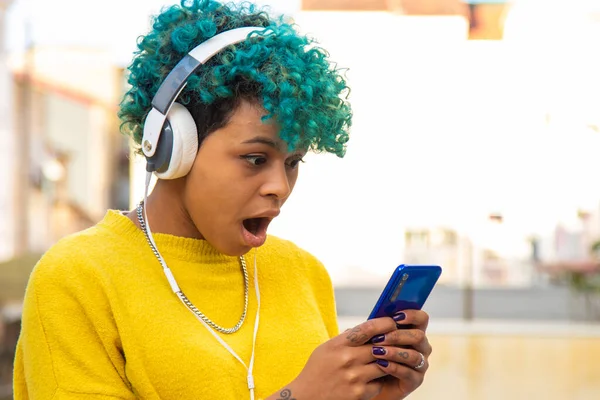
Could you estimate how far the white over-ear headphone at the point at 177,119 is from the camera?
3.31 feet

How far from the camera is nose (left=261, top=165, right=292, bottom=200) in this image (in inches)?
40.3

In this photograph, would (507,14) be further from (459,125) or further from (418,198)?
(418,198)

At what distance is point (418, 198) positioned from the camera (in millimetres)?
3934

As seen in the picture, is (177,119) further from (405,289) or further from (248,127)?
(405,289)

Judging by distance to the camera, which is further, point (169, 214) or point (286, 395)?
point (169, 214)

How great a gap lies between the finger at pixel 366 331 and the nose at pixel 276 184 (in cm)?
17

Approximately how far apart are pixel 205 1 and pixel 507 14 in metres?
3.11

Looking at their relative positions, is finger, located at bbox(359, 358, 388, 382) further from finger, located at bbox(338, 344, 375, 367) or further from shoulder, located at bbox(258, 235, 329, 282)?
shoulder, located at bbox(258, 235, 329, 282)

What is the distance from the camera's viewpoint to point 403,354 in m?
1.02

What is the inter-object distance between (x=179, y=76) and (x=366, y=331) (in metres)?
0.34

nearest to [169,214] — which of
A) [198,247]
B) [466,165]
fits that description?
[198,247]

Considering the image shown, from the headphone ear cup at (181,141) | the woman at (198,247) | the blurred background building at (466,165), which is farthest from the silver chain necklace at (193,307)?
the blurred background building at (466,165)

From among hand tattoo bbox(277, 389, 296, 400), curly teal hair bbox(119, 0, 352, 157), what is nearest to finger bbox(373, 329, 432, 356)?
hand tattoo bbox(277, 389, 296, 400)

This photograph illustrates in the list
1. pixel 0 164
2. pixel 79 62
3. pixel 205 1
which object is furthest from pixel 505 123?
pixel 79 62
